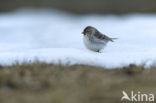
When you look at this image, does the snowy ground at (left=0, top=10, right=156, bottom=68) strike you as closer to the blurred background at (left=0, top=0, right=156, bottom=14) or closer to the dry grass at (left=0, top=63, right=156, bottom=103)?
the dry grass at (left=0, top=63, right=156, bottom=103)

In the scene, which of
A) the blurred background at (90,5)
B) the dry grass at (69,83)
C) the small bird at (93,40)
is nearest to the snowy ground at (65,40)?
the small bird at (93,40)

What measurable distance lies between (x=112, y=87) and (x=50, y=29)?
10424mm

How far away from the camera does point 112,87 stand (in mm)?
5508

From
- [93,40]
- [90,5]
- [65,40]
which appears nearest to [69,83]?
[93,40]

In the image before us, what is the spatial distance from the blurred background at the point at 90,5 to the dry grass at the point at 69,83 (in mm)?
14011

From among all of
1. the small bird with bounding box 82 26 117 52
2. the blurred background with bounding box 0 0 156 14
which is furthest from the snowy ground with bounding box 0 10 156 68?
the blurred background with bounding box 0 0 156 14

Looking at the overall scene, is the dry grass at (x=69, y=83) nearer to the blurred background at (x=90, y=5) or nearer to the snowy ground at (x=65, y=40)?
the snowy ground at (x=65, y=40)

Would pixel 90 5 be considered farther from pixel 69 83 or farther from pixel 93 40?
pixel 69 83

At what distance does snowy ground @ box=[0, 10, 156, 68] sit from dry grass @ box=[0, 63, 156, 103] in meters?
0.51

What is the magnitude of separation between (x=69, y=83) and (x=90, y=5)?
1679cm

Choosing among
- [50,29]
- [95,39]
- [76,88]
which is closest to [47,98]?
[76,88]

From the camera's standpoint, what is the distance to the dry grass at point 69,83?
5.01 m

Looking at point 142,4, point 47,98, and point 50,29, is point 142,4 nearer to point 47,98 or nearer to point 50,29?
point 50,29

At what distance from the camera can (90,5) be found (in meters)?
22.1
